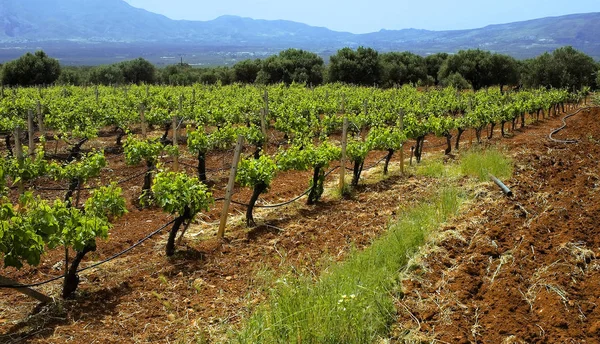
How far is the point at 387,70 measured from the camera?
53.1m

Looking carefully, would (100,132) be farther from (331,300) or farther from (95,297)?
(331,300)

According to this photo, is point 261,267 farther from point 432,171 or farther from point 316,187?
point 432,171

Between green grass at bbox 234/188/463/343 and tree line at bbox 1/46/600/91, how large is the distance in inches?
1626

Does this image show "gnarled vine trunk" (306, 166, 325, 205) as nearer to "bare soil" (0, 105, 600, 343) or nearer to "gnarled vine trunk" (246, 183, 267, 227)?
"bare soil" (0, 105, 600, 343)

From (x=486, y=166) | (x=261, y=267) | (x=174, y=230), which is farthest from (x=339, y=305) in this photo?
(x=486, y=166)

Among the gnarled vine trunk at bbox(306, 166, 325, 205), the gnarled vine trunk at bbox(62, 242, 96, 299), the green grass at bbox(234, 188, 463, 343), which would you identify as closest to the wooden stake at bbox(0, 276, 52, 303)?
the gnarled vine trunk at bbox(62, 242, 96, 299)

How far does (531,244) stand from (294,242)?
11.6 feet

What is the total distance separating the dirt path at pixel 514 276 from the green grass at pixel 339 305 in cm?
25

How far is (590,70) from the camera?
153 feet

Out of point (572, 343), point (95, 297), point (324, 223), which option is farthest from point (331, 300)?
point (324, 223)

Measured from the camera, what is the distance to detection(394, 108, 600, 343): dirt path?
436cm

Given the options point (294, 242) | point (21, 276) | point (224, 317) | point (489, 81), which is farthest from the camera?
point (489, 81)

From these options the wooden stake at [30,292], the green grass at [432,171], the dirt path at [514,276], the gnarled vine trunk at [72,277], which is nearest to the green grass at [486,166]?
the green grass at [432,171]

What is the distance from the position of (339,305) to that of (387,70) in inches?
2008
